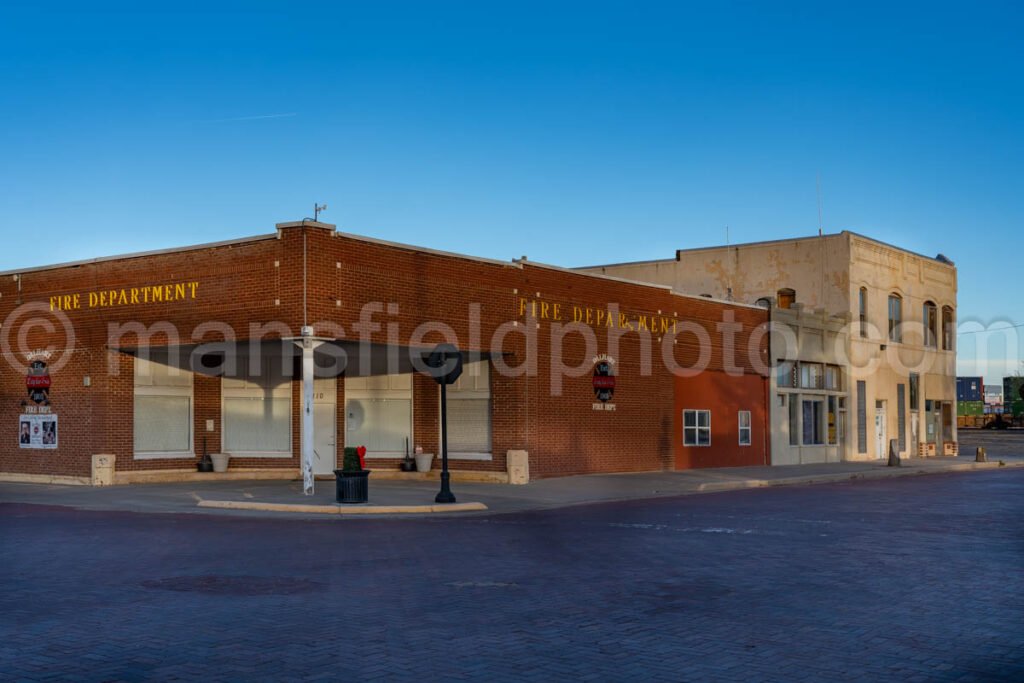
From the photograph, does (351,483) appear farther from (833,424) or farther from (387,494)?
(833,424)

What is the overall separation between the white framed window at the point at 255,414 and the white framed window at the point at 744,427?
16936mm

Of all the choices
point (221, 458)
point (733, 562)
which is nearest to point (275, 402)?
point (221, 458)

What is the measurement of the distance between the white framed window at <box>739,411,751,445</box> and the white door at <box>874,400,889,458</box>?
1039 centimetres

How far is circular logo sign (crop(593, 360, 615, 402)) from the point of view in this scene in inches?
1247

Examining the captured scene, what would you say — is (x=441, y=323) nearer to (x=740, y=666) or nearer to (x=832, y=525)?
(x=832, y=525)

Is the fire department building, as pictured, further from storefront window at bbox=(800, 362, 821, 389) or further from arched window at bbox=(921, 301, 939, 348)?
arched window at bbox=(921, 301, 939, 348)

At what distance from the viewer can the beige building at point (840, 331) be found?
41.5 metres

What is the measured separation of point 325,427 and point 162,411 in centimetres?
441


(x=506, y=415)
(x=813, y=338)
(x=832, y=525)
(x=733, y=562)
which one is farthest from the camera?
(x=813, y=338)

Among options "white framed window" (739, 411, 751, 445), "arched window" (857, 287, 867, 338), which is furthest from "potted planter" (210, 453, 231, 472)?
"arched window" (857, 287, 867, 338)

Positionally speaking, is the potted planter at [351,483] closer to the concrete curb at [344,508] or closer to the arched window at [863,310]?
the concrete curb at [344,508]

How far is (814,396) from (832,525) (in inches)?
977

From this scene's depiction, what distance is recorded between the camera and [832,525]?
1848 centimetres

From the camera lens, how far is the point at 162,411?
94.1 feet
